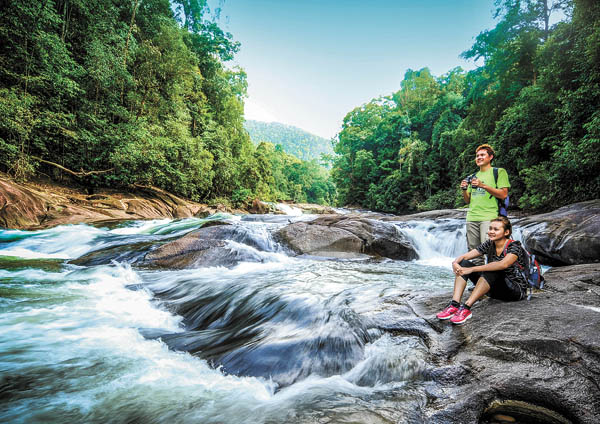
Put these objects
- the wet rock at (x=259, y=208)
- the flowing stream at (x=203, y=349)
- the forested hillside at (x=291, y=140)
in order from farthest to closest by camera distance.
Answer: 1. the forested hillside at (x=291, y=140)
2. the wet rock at (x=259, y=208)
3. the flowing stream at (x=203, y=349)

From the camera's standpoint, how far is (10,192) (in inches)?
338

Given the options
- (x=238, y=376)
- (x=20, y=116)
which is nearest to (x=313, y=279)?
(x=238, y=376)

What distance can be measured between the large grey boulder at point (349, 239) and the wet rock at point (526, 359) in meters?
5.20

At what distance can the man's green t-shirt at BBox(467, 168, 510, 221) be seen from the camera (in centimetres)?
345

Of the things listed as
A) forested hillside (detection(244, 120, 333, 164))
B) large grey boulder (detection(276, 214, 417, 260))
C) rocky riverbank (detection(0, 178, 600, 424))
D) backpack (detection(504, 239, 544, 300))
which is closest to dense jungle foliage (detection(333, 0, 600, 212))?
rocky riverbank (detection(0, 178, 600, 424))

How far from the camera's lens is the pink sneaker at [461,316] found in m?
2.41

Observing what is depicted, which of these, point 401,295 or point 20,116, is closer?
point 401,295

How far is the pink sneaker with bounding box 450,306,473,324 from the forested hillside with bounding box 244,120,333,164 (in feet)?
466

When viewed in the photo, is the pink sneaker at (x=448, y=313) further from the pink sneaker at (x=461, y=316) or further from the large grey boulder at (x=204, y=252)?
the large grey boulder at (x=204, y=252)

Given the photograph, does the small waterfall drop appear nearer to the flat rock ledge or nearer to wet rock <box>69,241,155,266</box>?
the flat rock ledge

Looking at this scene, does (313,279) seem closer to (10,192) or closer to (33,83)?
(10,192)

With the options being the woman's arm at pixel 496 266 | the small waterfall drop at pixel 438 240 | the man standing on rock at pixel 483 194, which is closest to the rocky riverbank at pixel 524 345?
the woman's arm at pixel 496 266

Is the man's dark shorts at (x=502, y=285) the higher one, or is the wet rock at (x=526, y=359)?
the man's dark shorts at (x=502, y=285)

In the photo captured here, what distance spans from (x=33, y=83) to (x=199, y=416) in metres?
15.0
